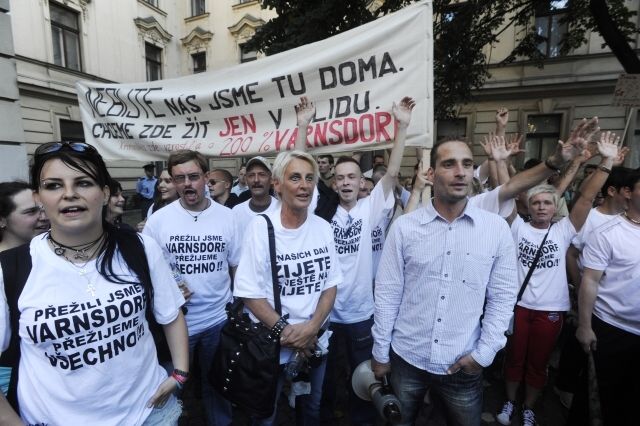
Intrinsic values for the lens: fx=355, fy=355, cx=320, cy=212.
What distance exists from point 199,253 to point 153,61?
60.7ft

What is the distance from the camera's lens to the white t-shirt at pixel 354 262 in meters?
2.66

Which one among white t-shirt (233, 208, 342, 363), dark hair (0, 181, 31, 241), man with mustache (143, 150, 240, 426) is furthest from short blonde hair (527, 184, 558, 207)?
dark hair (0, 181, 31, 241)

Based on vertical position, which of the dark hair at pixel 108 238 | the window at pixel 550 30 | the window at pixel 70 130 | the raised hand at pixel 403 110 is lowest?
the dark hair at pixel 108 238

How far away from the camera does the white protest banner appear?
2705 mm

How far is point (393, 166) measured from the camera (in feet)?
8.59

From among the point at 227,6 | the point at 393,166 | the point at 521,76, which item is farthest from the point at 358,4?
the point at 227,6

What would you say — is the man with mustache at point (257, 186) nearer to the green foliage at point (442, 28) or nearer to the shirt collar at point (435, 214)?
the shirt collar at point (435, 214)

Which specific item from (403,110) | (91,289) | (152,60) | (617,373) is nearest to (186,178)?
(91,289)

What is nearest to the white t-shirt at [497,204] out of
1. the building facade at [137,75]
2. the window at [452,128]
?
the building facade at [137,75]

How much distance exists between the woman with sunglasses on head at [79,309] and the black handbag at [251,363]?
47 cm

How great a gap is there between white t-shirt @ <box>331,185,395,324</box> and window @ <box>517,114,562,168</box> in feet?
38.0

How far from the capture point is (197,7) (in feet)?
62.2

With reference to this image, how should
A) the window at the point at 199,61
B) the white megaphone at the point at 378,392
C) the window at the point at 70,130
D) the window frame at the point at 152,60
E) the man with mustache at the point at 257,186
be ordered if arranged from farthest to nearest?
the window at the point at 199,61
the window frame at the point at 152,60
the window at the point at 70,130
the man with mustache at the point at 257,186
the white megaphone at the point at 378,392

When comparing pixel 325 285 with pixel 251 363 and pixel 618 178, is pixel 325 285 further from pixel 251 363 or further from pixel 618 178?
pixel 618 178
